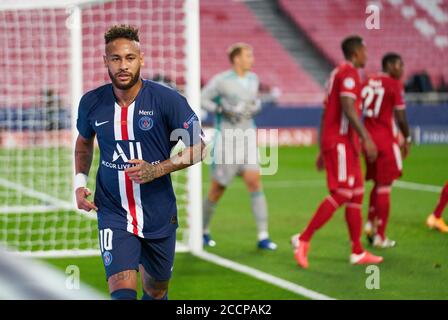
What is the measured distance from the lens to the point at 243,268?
7234mm

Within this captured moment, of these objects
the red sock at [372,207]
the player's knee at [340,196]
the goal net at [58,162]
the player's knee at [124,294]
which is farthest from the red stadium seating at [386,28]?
the player's knee at [124,294]

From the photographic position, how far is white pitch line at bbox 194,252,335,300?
606cm

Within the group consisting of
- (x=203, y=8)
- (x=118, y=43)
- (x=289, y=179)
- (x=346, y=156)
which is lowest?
(x=289, y=179)

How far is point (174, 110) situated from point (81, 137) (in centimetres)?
56

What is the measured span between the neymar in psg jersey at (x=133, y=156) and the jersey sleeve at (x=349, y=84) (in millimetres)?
3021

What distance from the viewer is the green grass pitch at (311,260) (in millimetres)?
6270

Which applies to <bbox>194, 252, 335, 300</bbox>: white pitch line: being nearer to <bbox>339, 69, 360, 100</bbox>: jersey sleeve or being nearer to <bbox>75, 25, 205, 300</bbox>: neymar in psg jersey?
<bbox>339, 69, 360, 100</bbox>: jersey sleeve

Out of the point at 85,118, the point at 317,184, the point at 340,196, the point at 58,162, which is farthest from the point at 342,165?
the point at 58,162

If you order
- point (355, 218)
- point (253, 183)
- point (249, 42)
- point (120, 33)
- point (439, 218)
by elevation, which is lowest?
point (439, 218)

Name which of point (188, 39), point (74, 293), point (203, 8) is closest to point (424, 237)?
point (188, 39)

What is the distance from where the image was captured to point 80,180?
14.1 feet

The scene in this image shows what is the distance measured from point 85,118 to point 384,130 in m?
4.63

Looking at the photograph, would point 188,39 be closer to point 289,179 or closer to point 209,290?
point 209,290

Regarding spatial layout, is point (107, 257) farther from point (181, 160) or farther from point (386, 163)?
point (386, 163)
